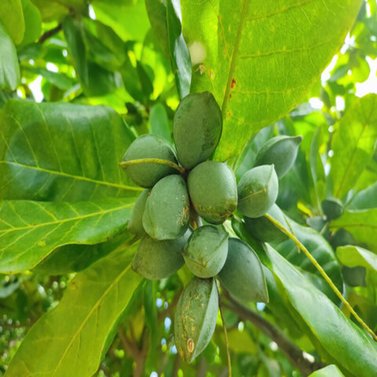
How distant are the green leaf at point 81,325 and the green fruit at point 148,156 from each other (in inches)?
9.5

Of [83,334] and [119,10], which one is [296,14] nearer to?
[83,334]

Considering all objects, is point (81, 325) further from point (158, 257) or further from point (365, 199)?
point (365, 199)

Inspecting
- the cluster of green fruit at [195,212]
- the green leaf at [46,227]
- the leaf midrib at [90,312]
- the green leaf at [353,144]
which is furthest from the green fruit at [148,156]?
the green leaf at [353,144]

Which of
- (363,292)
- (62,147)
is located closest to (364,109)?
(363,292)

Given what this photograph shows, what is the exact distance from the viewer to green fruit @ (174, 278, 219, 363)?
0.63 m

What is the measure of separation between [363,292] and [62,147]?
0.78 metres

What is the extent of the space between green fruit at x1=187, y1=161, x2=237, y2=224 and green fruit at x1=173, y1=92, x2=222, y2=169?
2 centimetres

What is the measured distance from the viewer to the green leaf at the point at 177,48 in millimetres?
750

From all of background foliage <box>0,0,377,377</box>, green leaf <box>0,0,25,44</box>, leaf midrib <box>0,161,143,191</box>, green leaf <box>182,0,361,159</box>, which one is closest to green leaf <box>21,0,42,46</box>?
background foliage <box>0,0,377,377</box>

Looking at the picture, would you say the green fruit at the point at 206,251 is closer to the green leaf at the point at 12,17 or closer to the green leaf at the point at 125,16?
the green leaf at the point at 12,17

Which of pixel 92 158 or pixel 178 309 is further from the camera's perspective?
pixel 92 158

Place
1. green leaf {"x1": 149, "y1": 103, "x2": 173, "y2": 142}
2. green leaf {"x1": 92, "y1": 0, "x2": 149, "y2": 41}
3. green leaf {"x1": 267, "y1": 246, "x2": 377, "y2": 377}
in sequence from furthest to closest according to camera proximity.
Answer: green leaf {"x1": 92, "y1": 0, "x2": 149, "y2": 41}, green leaf {"x1": 149, "y1": 103, "x2": 173, "y2": 142}, green leaf {"x1": 267, "y1": 246, "x2": 377, "y2": 377}

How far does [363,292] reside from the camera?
4.20ft

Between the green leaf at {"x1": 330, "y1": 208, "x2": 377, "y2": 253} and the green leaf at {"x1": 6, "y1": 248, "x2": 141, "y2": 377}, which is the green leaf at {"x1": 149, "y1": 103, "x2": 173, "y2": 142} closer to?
the green leaf at {"x1": 6, "y1": 248, "x2": 141, "y2": 377}
